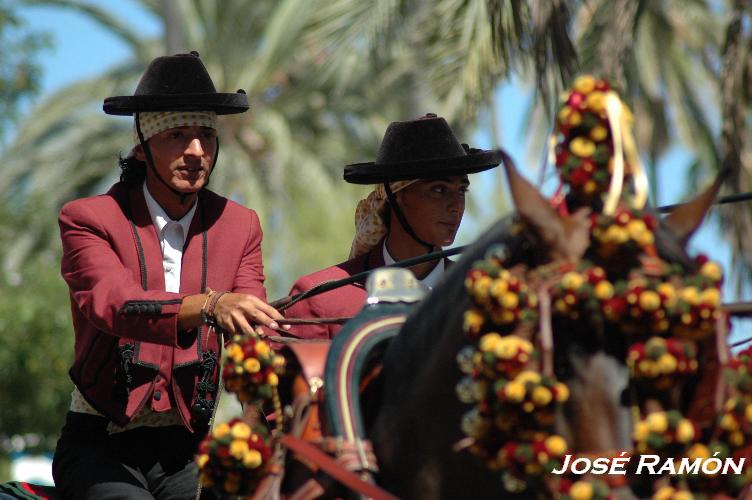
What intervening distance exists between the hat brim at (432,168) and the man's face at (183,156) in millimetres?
887

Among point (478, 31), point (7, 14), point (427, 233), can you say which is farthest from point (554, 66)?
point (7, 14)

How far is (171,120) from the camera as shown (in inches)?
212

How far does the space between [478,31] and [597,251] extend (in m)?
7.74

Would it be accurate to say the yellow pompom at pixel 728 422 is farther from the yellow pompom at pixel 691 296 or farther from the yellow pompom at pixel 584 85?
the yellow pompom at pixel 584 85

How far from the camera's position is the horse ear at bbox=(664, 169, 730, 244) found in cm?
329

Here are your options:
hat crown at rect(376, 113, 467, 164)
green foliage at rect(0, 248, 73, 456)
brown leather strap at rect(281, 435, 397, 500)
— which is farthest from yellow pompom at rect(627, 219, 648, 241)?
green foliage at rect(0, 248, 73, 456)

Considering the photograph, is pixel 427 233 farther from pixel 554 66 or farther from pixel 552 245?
pixel 554 66

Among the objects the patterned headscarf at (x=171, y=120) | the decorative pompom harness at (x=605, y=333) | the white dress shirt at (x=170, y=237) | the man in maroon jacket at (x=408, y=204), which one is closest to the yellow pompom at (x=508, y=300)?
the decorative pompom harness at (x=605, y=333)

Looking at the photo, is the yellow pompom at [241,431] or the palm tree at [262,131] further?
the palm tree at [262,131]

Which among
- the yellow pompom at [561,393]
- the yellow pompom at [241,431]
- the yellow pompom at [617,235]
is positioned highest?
the yellow pompom at [617,235]

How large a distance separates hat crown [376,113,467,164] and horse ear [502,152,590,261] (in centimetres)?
277

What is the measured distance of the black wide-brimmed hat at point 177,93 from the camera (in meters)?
5.35

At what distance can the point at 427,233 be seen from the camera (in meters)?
6.05

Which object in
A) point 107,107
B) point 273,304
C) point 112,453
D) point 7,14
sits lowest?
point 112,453
